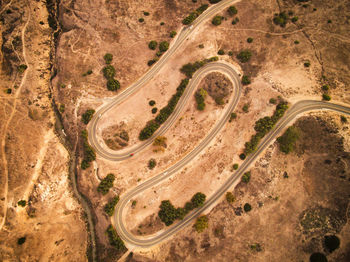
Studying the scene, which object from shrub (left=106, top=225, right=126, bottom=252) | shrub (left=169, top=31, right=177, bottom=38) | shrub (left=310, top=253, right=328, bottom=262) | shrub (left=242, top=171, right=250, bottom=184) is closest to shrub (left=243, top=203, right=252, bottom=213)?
shrub (left=242, top=171, right=250, bottom=184)

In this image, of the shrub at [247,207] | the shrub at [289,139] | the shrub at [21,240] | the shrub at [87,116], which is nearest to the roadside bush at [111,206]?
the shrub at [21,240]

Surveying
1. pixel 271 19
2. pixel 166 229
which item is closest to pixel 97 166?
pixel 166 229

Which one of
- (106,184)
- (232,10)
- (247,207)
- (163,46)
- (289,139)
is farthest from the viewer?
(232,10)

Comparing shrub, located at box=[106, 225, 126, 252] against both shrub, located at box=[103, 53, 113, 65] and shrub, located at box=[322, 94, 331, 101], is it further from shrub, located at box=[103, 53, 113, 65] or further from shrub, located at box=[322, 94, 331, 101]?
shrub, located at box=[322, 94, 331, 101]

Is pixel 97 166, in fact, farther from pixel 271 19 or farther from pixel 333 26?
pixel 333 26

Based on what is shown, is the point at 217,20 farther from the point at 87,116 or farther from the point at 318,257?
the point at 318,257

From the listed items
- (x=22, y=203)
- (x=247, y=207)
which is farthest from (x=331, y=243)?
(x=22, y=203)

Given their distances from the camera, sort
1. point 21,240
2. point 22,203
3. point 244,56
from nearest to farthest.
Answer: point 21,240, point 22,203, point 244,56
